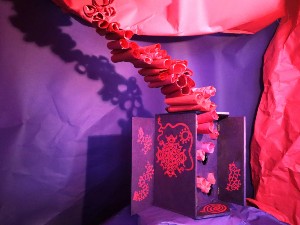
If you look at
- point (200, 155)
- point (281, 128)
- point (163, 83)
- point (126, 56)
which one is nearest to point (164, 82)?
point (163, 83)

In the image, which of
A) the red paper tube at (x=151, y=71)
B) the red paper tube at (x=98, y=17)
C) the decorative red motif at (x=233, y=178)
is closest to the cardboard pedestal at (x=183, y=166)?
the decorative red motif at (x=233, y=178)

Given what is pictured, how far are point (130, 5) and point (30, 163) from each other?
0.57m

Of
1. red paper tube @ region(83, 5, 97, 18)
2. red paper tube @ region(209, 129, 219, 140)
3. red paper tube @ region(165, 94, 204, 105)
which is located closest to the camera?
red paper tube @ region(83, 5, 97, 18)

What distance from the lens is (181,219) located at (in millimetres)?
678

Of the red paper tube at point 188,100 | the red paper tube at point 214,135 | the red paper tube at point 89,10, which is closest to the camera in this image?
the red paper tube at point 89,10

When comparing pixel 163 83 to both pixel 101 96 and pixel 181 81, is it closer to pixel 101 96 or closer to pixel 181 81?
pixel 181 81

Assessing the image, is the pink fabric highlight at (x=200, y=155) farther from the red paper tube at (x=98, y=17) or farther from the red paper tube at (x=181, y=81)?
the red paper tube at (x=98, y=17)

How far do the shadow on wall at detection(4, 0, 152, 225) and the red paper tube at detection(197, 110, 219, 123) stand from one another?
258mm

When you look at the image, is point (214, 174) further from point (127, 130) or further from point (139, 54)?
point (139, 54)

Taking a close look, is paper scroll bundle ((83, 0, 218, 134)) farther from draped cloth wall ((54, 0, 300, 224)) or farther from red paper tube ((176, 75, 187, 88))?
draped cloth wall ((54, 0, 300, 224))

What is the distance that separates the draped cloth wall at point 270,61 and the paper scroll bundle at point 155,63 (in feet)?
0.74

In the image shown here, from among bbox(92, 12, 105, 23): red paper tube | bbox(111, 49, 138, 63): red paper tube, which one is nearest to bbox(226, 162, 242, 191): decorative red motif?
bbox(111, 49, 138, 63): red paper tube

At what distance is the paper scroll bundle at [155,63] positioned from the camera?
60 cm

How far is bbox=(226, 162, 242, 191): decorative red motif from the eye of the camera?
0.84 meters
